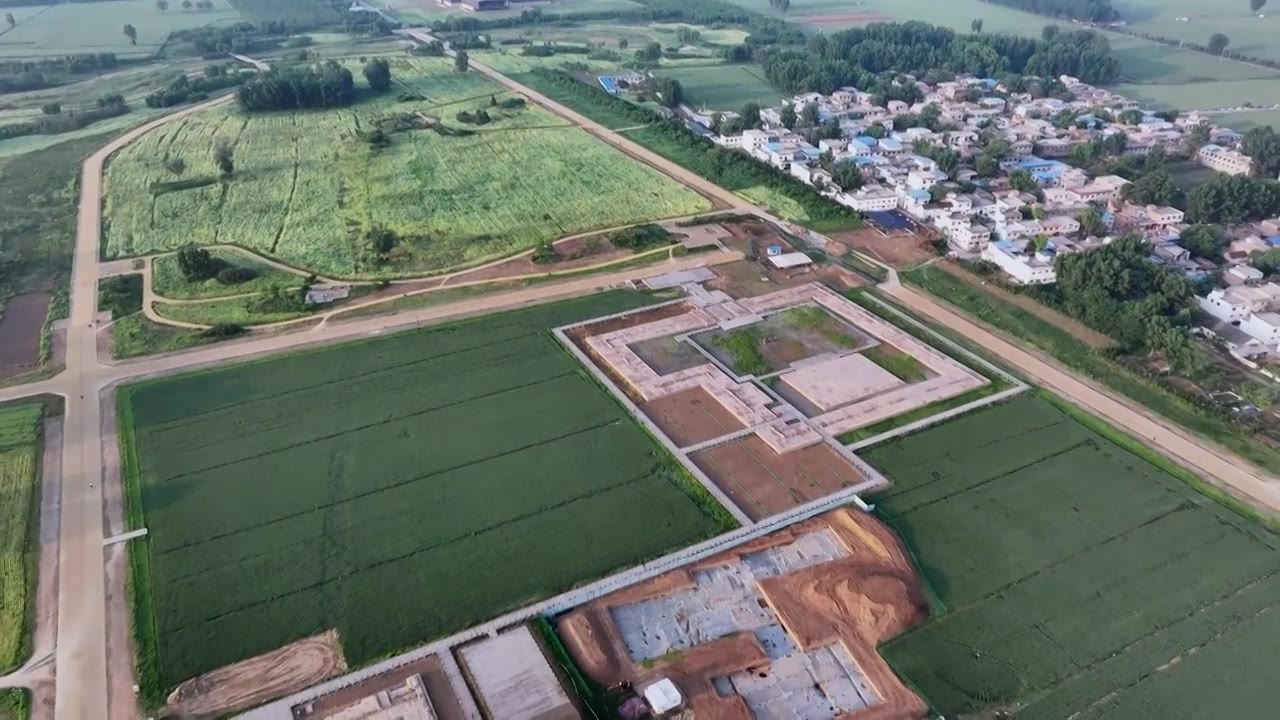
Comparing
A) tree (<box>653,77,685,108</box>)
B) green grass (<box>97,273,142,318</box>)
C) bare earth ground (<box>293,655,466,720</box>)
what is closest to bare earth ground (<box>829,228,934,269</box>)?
tree (<box>653,77,685,108</box>)

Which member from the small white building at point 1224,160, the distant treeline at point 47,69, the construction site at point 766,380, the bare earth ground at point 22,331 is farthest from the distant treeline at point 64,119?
the small white building at point 1224,160

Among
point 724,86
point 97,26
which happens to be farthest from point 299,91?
point 97,26

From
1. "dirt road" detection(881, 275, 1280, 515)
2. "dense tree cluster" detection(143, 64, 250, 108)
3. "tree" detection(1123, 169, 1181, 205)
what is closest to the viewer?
"dirt road" detection(881, 275, 1280, 515)

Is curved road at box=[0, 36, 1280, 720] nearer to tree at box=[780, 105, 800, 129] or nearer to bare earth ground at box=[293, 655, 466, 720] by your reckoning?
bare earth ground at box=[293, 655, 466, 720]

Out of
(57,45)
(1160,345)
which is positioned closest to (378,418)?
(1160,345)

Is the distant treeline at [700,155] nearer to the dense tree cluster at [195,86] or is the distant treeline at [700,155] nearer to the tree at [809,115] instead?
the tree at [809,115]

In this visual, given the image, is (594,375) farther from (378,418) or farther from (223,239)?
(223,239)
